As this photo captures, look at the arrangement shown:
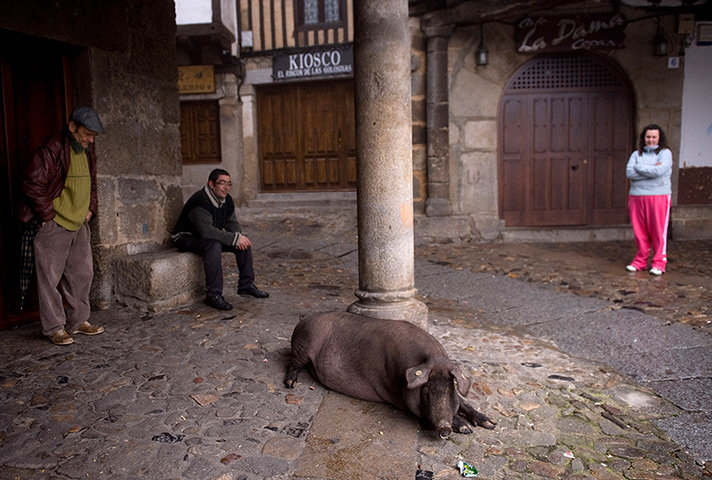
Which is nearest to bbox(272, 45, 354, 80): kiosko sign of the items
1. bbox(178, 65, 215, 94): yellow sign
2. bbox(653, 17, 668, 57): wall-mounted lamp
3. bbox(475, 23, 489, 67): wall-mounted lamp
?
bbox(178, 65, 215, 94): yellow sign

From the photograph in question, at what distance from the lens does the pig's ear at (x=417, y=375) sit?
2.73 meters

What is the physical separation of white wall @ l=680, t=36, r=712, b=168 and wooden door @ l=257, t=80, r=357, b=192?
5.63m

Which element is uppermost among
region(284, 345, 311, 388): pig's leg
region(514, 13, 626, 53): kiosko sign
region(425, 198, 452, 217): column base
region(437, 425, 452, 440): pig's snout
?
region(514, 13, 626, 53): kiosko sign

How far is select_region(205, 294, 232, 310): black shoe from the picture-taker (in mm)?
4852

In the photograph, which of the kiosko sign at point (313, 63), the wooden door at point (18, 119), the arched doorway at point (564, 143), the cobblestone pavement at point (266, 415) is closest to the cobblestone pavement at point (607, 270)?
the arched doorway at point (564, 143)

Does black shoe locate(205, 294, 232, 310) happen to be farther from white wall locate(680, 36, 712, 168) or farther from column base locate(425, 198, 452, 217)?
white wall locate(680, 36, 712, 168)

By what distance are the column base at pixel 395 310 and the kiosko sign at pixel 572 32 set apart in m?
6.39

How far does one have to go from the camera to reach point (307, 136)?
11875 millimetres

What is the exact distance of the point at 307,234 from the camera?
9516mm

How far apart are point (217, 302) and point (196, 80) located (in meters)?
8.15

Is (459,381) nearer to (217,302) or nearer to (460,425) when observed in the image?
(460,425)

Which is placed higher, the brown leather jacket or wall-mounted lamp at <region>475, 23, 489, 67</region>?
wall-mounted lamp at <region>475, 23, 489, 67</region>

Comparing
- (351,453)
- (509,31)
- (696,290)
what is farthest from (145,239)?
(509,31)

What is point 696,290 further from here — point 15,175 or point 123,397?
point 15,175
